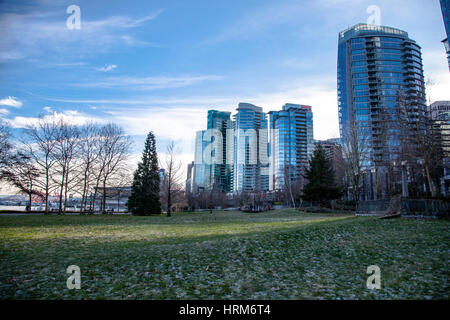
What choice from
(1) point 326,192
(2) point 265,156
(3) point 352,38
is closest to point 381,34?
(3) point 352,38

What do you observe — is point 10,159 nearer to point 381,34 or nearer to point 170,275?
point 170,275

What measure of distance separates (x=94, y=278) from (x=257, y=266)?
16.3 feet

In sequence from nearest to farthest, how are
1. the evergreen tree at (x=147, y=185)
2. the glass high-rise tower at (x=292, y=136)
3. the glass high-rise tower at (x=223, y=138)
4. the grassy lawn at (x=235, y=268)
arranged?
the grassy lawn at (x=235, y=268)
the evergreen tree at (x=147, y=185)
the glass high-rise tower at (x=292, y=136)
the glass high-rise tower at (x=223, y=138)

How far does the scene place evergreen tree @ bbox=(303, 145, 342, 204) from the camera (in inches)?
1543

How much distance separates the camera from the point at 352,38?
4259 inches

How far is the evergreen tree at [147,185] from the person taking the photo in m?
43.6

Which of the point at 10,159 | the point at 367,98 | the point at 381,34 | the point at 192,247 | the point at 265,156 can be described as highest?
the point at 381,34

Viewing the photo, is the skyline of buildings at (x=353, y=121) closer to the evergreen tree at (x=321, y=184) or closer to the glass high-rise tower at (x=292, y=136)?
the glass high-rise tower at (x=292, y=136)

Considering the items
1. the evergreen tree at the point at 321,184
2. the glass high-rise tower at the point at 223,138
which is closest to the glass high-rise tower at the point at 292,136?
the glass high-rise tower at the point at 223,138

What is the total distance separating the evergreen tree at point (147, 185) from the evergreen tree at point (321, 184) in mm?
26749

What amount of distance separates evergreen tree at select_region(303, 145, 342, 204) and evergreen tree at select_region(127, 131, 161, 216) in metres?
26.7

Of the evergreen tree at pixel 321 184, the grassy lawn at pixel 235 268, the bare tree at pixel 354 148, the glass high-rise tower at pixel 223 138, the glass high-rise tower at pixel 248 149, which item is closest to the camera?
the grassy lawn at pixel 235 268

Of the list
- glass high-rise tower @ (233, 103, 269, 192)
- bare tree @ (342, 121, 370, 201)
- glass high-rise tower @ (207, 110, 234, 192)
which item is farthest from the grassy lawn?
glass high-rise tower @ (233, 103, 269, 192)

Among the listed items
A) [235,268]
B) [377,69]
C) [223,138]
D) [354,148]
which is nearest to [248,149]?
[223,138]
